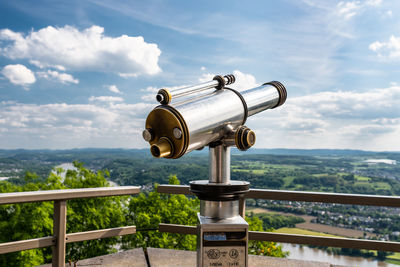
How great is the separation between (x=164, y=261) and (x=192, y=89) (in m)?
1.83

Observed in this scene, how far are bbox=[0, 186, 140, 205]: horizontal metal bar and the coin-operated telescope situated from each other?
119 centimetres

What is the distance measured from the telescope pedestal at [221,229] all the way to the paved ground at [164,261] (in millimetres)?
1368

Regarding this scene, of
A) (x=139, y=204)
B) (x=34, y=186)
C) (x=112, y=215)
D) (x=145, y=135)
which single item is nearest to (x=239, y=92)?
(x=145, y=135)

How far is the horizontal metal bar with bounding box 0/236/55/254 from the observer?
208cm

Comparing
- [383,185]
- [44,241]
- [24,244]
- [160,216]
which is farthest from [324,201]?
[383,185]

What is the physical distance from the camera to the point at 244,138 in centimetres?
134

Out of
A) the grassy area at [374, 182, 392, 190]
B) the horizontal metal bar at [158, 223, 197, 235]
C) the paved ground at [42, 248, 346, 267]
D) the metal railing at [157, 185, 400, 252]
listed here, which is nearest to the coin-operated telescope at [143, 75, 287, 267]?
the metal railing at [157, 185, 400, 252]

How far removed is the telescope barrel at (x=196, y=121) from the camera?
1177 mm

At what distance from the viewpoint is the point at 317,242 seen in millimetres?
2701

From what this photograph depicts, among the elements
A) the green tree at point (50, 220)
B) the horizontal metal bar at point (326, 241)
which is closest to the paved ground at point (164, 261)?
the horizontal metal bar at point (326, 241)

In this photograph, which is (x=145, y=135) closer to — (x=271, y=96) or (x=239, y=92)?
(x=239, y=92)

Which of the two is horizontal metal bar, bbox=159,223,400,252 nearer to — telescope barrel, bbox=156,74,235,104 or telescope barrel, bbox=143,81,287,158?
telescope barrel, bbox=143,81,287,158

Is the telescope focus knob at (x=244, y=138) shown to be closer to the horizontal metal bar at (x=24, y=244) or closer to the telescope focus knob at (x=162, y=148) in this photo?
the telescope focus knob at (x=162, y=148)

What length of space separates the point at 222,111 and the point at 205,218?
45cm
